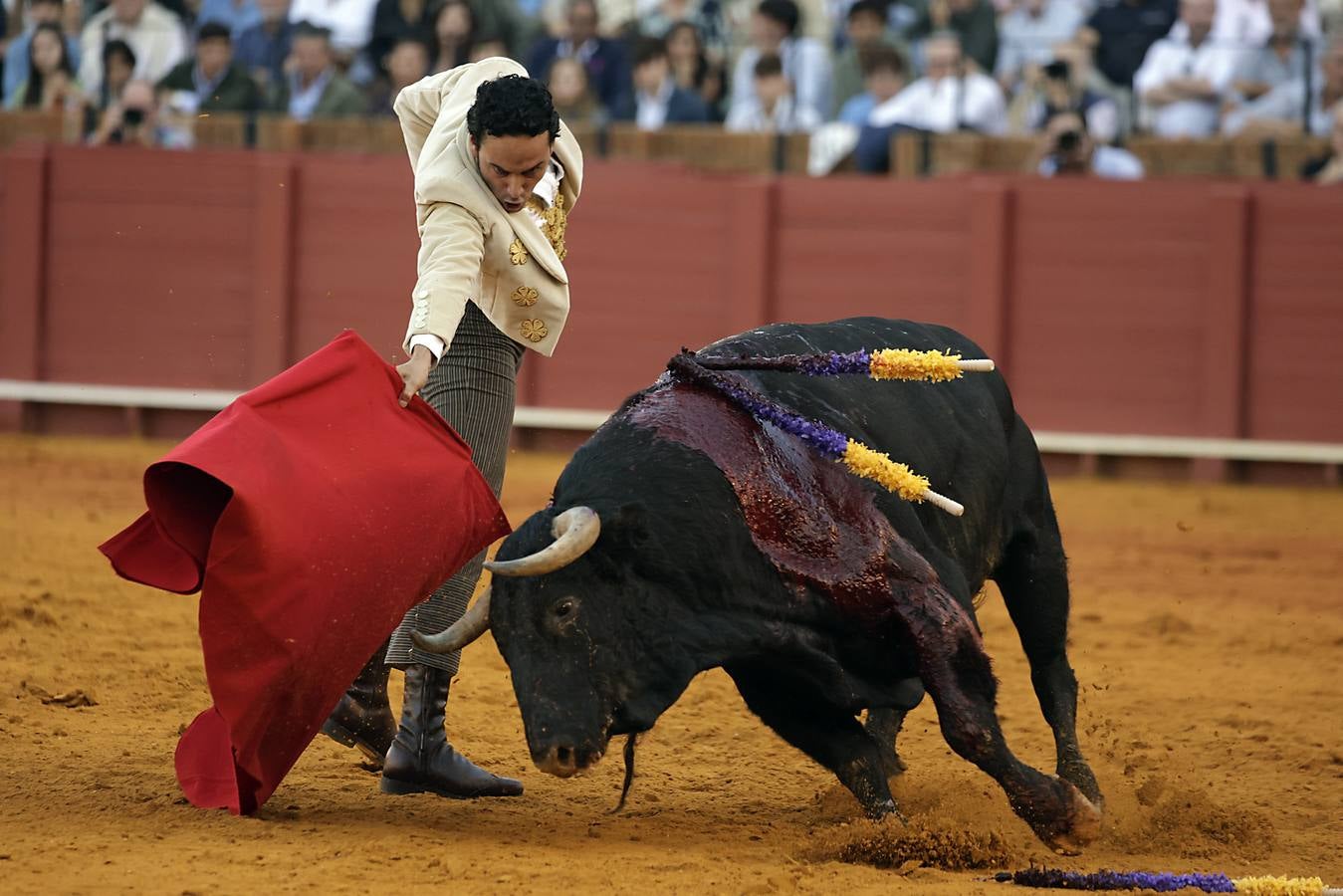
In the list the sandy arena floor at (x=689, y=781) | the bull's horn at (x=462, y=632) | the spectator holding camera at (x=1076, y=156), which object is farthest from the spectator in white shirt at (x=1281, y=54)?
the bull's horn at (x=462, y=632)

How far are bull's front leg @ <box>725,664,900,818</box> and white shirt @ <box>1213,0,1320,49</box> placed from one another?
21.7 ft

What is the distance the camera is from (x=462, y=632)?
10.0ft

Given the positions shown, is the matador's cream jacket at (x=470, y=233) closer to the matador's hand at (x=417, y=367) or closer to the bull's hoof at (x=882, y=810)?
the matador's hand at (x=417, y=367)

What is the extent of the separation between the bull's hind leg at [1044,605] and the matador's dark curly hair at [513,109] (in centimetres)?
136

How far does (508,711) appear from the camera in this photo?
439cm

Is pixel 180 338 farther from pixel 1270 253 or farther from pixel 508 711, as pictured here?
pixel 508 711

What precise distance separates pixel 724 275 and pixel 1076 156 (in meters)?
1.92

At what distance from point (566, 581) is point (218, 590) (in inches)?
22.6

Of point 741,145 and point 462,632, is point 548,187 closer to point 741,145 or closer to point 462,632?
point 462,632

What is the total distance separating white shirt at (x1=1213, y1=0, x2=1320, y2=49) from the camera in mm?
9055

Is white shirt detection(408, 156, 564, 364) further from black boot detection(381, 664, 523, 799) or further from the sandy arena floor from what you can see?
the sandy arena floor

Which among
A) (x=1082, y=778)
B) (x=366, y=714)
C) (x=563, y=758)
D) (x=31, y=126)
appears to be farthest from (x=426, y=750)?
(x=31, y=126)

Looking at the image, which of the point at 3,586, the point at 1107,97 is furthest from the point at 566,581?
the point at 1107,97

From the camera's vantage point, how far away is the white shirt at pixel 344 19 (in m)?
10.2
